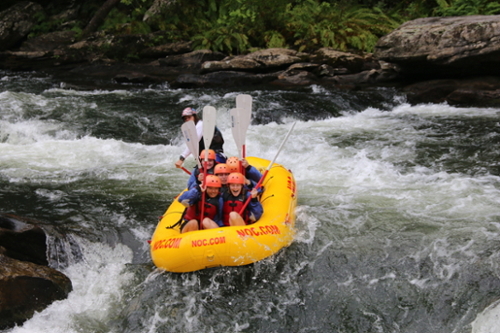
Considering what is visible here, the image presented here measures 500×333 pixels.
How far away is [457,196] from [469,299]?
190 centimetres

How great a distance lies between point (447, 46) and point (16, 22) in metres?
12.4

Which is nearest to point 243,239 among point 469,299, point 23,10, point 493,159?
point 469,299

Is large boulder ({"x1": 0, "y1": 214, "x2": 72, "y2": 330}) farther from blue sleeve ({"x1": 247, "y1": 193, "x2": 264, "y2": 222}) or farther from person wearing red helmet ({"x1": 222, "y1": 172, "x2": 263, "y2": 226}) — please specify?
blue sleeve ({"x1": 247, "y1": 193, "x2": 264, "y2": 222})

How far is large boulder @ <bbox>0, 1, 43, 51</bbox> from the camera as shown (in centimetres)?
1465

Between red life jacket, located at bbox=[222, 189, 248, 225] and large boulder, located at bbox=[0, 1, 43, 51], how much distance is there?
42.2ft

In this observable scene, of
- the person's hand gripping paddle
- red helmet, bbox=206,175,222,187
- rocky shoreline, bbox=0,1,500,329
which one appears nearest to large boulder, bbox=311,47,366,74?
rocky shoreline, bbox=0,1,500,329

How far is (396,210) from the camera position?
5.12 metres

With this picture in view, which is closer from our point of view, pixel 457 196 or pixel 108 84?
pixel 457 196

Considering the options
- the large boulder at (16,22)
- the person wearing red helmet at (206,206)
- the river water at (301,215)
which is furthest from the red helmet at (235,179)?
the large boulder at (16,22)

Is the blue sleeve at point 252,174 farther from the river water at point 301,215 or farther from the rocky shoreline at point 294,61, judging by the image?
the rocky shoreline at point 294,61

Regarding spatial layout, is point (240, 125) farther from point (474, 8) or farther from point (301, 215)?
point (474, 8)

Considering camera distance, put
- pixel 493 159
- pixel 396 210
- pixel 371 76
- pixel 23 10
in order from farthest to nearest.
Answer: pixel 23 10 < pixel 371 76 < pixel 493 159 < pixel 396 210

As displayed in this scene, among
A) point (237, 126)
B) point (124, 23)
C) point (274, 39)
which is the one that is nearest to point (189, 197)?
point (237, 126)

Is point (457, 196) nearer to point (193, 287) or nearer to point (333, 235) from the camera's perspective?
point (333, 235)
